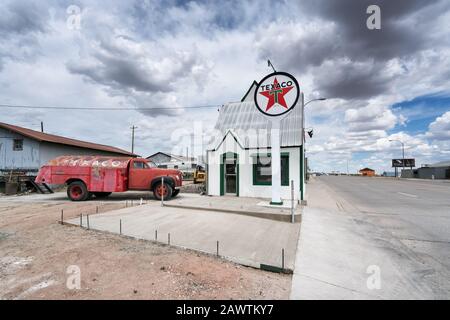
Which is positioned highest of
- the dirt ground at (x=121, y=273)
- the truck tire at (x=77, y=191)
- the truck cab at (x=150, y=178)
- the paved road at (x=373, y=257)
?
the truck cab at (x=150, y=178)

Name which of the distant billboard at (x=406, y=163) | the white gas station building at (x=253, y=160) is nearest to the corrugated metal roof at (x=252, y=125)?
the white gas station building at (x=253, y=160)

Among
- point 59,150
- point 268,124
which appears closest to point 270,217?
point 268,124

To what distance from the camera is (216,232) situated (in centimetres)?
627

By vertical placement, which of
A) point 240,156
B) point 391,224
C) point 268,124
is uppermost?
point 268,124

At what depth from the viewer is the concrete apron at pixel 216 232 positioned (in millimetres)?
4664

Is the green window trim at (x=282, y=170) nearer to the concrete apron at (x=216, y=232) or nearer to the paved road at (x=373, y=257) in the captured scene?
the paved road at (x=373, y=257)

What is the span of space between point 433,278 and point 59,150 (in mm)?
26333

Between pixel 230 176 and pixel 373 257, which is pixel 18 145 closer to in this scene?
pixel 230 176

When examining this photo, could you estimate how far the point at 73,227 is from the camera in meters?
6.64

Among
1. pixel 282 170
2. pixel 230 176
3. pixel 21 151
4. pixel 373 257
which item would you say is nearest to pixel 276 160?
pixel 282 170

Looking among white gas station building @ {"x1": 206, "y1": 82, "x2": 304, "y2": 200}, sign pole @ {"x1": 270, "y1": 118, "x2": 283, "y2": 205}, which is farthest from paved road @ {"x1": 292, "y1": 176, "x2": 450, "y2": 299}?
white gas station building @ {"x1": 206, "y1": 82, "x2": 304, "y2": 200}

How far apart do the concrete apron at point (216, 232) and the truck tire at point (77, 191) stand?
505cm
